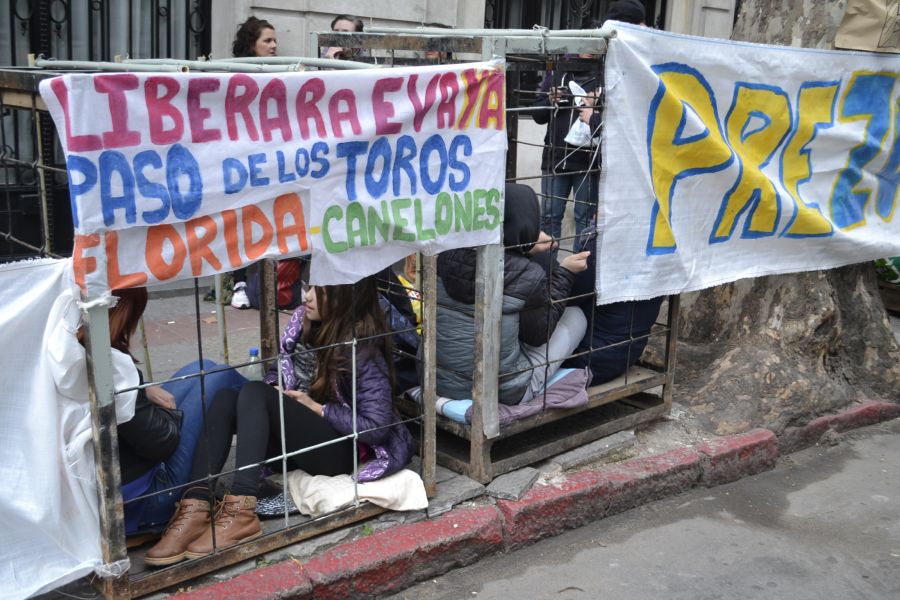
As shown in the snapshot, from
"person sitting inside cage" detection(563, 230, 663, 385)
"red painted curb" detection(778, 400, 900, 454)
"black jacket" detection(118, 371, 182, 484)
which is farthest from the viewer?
"red painted curb" detection(778, 400, 900, 454)

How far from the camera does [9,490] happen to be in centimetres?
291

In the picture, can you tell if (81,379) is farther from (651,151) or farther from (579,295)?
(651,151)

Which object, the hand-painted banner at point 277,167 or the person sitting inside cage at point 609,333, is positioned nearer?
the hand-painted banner at point 277,167

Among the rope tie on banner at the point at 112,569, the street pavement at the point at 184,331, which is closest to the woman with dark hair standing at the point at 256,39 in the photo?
the street pavement at the point at 184,331

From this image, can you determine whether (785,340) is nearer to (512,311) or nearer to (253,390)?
(512,311)

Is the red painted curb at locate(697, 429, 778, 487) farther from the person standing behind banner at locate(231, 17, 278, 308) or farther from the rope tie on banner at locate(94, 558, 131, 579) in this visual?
the person standing behind banner at locate(231, 17, 278, 308)

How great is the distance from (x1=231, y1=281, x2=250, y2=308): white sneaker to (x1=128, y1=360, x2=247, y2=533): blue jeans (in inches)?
128

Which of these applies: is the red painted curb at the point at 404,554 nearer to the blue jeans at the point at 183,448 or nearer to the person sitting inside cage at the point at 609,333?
the blue jeans at the point at 183,448

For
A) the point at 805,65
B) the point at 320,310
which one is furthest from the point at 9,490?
the point at 805,65

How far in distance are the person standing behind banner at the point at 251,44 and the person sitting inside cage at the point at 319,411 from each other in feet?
10.5

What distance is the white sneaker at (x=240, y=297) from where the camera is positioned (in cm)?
722

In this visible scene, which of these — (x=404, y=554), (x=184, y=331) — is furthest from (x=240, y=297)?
(x=404, y=554)

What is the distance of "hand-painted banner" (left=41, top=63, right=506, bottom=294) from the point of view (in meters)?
2.85

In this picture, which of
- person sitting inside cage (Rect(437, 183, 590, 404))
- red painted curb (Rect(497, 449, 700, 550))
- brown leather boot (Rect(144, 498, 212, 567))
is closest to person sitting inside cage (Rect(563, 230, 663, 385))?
person sitting inside cage (Rect(437, 183, 590, 404))
